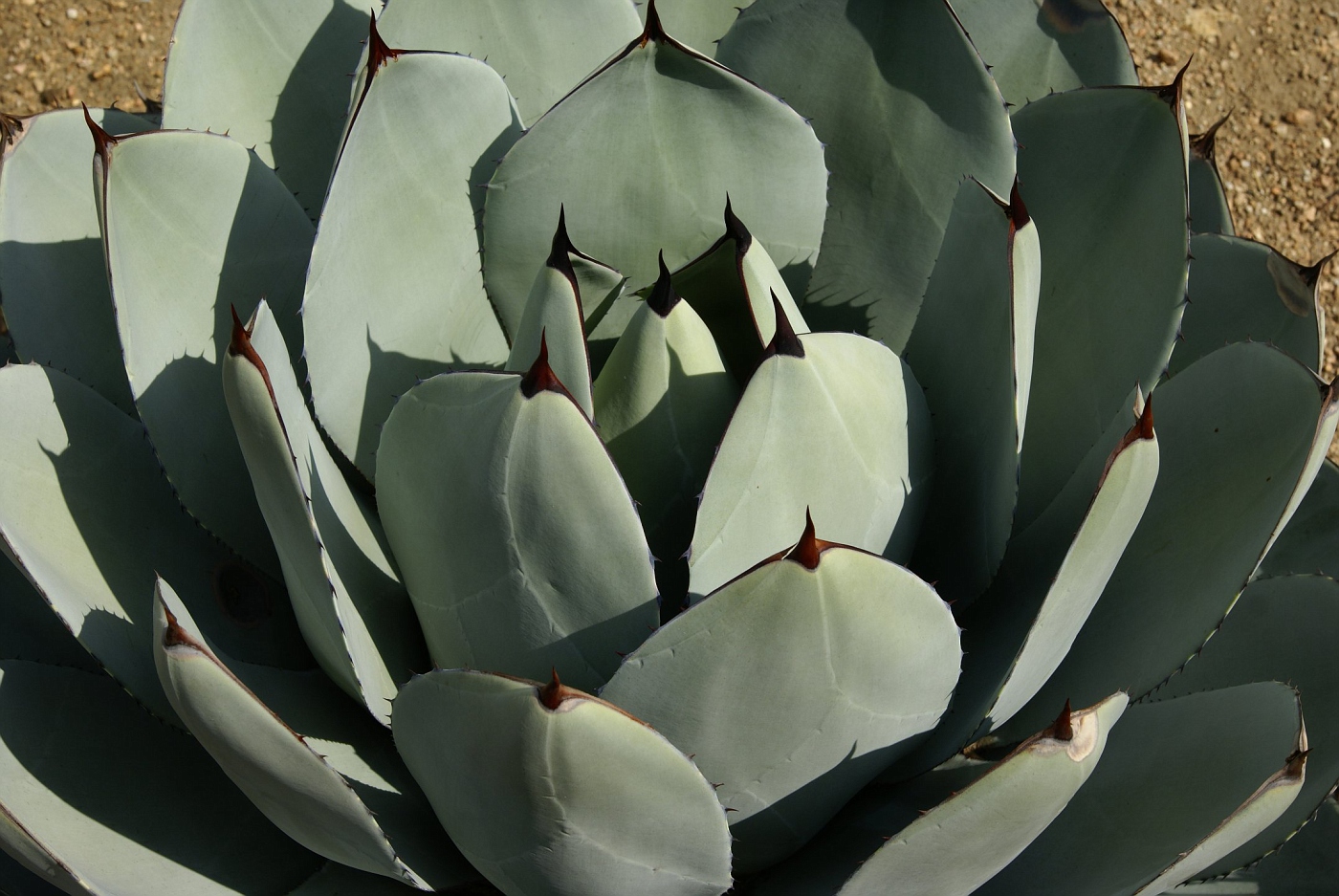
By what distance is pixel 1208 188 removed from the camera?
1564 millimetres

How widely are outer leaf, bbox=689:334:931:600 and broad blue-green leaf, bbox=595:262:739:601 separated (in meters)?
0.09

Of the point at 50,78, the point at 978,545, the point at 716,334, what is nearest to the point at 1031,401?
the point at 978,545

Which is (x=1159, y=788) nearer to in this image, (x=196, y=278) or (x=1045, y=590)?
(x=1045, y=590)

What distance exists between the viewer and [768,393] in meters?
1.01

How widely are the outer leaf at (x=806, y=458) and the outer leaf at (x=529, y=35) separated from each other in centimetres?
62

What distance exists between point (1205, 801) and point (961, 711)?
0.24m

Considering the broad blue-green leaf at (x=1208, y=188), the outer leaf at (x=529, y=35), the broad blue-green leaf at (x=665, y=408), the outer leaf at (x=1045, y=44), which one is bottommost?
the broad blue-green leaf at (x=1208, y=188)

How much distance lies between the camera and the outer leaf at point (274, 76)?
1.46 meters

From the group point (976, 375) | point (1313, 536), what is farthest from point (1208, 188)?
point (976, 375)

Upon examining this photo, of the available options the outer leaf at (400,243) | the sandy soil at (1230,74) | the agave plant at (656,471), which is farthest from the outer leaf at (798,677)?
the sandy soil at (1230,74)

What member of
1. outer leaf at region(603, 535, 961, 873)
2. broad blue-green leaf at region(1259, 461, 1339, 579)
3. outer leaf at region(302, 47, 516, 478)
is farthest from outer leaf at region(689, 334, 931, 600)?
broad blue-green leaf at region(1259, 461, 1339, 579)

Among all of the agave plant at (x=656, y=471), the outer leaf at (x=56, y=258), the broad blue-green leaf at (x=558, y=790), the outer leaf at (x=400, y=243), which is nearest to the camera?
the broad blue-green leaf at (x=558, y=790)

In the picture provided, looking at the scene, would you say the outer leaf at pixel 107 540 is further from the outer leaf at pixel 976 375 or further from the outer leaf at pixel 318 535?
the outer leaf at pixel 976 375

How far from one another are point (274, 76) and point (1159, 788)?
1.32m
